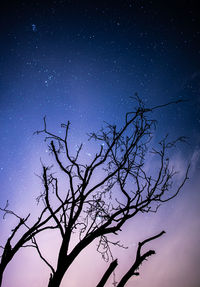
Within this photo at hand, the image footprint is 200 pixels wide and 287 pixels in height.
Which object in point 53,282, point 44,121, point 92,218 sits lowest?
point 53,282

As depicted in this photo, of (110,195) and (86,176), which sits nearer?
(86,176)

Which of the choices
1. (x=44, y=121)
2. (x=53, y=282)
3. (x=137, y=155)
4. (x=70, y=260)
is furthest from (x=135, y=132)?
(x=53, y=282)

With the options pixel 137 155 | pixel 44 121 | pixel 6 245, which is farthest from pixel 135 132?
pixel 6 245

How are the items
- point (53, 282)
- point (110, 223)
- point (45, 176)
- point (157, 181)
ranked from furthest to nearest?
1. point (157, 181)
2. point (45, 176)
3. point (110, 223)
4. point (53, 282)

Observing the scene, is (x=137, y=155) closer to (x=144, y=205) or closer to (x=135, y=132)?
(x=135, y=132)

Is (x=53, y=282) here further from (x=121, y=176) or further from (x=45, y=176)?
(x=121, y=176)

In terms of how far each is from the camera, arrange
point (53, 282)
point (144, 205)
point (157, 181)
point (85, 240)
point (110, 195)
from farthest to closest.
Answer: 1. point (110, 195)
2. point (157, 181)
3. point (144, 205)
4. point (85, 240)
5. point (53, 282)

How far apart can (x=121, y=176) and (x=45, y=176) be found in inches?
83.6

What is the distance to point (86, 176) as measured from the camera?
4.82 m

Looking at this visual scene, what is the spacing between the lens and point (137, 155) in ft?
18.2

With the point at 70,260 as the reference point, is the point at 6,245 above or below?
above

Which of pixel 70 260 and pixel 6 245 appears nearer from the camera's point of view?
pixel 70 260

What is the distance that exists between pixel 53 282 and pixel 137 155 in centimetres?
368

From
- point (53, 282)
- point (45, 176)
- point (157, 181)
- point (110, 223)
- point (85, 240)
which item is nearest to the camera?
point (53, 282)
